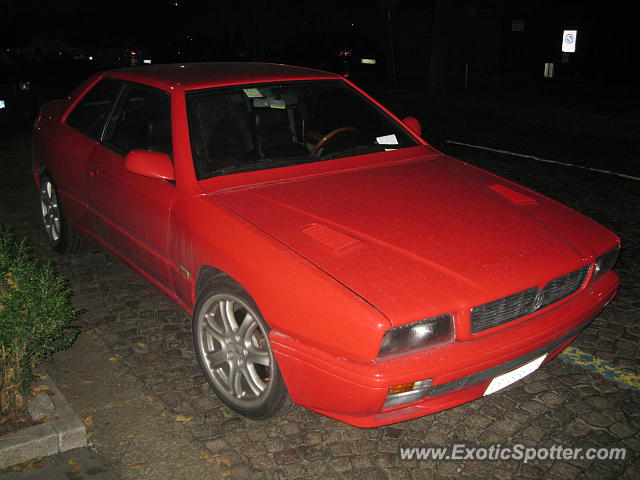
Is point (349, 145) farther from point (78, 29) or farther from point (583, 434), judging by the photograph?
point (78, 29)

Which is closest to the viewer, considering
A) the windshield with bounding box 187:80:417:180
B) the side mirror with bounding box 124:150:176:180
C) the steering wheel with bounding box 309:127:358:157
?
the side mirror with bounding box 124:150:176:180


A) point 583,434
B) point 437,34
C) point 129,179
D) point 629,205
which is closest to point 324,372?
point 583,434

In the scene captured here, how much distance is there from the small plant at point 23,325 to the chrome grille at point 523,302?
214 cm

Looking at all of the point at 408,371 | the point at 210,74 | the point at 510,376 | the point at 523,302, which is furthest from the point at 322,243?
the point at 210,74

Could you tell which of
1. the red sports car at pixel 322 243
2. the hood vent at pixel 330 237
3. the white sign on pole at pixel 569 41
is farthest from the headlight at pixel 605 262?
the white sign on pole at pixel 569 41

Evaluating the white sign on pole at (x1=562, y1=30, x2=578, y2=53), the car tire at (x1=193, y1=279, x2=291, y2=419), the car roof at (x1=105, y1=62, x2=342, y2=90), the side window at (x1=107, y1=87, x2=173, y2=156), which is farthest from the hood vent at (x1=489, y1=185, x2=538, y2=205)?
the white sign on pole at (x1=562, y1=30, x2=578, y2=53)

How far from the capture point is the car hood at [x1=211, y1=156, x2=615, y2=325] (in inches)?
112

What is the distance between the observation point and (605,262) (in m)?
3.51

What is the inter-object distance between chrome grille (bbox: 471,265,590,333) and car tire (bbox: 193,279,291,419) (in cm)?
95

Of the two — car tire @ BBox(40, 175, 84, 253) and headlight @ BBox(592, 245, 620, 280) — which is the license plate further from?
car tire @ BBox(40, 175, 84, 253)

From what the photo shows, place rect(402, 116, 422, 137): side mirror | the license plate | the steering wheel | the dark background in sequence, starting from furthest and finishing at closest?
the dark background
rect(402, 116, 422, 137): side mirror
the steering wheel
the license plate

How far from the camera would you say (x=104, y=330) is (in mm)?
4438

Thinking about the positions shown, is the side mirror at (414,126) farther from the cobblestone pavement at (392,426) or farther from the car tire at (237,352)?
the car tire at (237,352)

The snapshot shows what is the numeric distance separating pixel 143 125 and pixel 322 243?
200 cm
